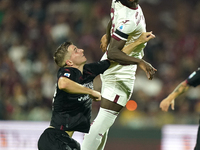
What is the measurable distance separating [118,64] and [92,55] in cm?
482

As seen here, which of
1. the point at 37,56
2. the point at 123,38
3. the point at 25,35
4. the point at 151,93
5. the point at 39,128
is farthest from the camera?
the point at 25,35

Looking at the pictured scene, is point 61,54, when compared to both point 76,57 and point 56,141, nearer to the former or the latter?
point 76,57

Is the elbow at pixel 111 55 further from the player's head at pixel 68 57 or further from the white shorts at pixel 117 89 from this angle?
the white shorts at pixel 117 89

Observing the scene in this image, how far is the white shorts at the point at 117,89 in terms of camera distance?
161 inches

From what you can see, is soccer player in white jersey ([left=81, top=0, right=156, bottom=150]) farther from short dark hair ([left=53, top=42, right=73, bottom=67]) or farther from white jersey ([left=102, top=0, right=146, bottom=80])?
short dark hair ([left=53, top=42, right=73, bottom=67])

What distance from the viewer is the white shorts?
408cm

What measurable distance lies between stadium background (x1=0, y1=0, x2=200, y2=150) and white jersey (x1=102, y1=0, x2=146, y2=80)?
10.5 ft

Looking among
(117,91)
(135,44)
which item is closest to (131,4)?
(135,44)

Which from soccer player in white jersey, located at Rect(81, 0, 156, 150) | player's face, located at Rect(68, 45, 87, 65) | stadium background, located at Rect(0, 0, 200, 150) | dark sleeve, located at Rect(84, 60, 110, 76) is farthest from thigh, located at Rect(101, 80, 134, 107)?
stadium background, located at Rect(0, 0, 200, 150)

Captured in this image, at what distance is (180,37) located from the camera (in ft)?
30.7

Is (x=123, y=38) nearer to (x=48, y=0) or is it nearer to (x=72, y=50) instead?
(x=72, y=50)

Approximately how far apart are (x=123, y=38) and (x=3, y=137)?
4.21m

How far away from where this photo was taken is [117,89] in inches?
162

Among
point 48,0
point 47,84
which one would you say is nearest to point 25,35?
point 48,0
